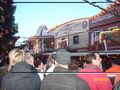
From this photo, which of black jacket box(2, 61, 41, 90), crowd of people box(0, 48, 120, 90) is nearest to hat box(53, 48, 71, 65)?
crowd of people box(0, 48, 120, 90)

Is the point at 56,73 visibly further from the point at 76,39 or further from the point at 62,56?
the point at 76,39

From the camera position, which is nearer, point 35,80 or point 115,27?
point 115,27

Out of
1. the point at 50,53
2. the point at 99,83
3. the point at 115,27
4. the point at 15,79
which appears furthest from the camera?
the point at 99,83

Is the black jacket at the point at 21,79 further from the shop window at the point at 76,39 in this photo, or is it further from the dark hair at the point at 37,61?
the shop window at the point at 76,39

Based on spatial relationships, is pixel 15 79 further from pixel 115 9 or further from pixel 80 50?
pixel 115 9

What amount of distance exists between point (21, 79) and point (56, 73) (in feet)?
0.68

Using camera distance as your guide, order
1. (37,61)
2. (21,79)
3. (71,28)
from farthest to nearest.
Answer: (21,79) < (37,61) < (71,28)

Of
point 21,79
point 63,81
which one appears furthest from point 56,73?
point 21,79

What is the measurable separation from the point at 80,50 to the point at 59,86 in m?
0.26

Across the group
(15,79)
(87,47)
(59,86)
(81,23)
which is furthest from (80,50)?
(15,79)

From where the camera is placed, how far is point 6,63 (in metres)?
1.33

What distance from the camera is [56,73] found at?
4.89 feet

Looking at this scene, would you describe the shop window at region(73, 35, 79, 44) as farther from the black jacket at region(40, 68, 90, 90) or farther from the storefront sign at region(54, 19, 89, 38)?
the black jacket at region(40, 68, 90, 90)

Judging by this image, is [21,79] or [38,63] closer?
[38,63]
